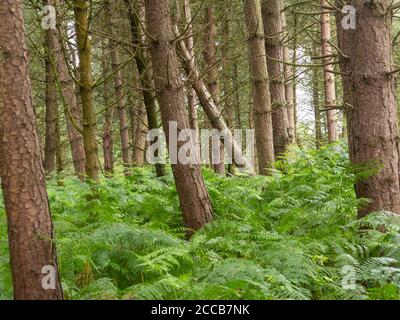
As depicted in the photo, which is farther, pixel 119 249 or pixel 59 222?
pixel 59 222

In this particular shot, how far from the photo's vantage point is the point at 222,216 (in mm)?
6137

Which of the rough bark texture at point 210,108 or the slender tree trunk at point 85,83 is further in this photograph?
the rough bark texture at point 210,108

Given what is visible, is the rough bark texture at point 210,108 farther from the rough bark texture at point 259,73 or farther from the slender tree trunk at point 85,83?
the slender tree trunk at point 85,83

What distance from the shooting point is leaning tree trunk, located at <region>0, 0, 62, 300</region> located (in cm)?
353

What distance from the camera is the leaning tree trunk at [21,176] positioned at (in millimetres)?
3533

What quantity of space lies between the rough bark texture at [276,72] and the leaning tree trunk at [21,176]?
6702 mm

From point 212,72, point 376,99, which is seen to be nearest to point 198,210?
point 376,99

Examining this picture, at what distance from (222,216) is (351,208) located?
5.33ft

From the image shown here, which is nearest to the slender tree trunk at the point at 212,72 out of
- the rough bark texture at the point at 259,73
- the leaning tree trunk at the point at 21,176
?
the rough bark texture at the point at 259,73

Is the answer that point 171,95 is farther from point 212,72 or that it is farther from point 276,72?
point 212,72

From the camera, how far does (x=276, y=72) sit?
10.1 meters

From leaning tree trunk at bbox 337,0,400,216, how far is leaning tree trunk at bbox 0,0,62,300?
343cm
